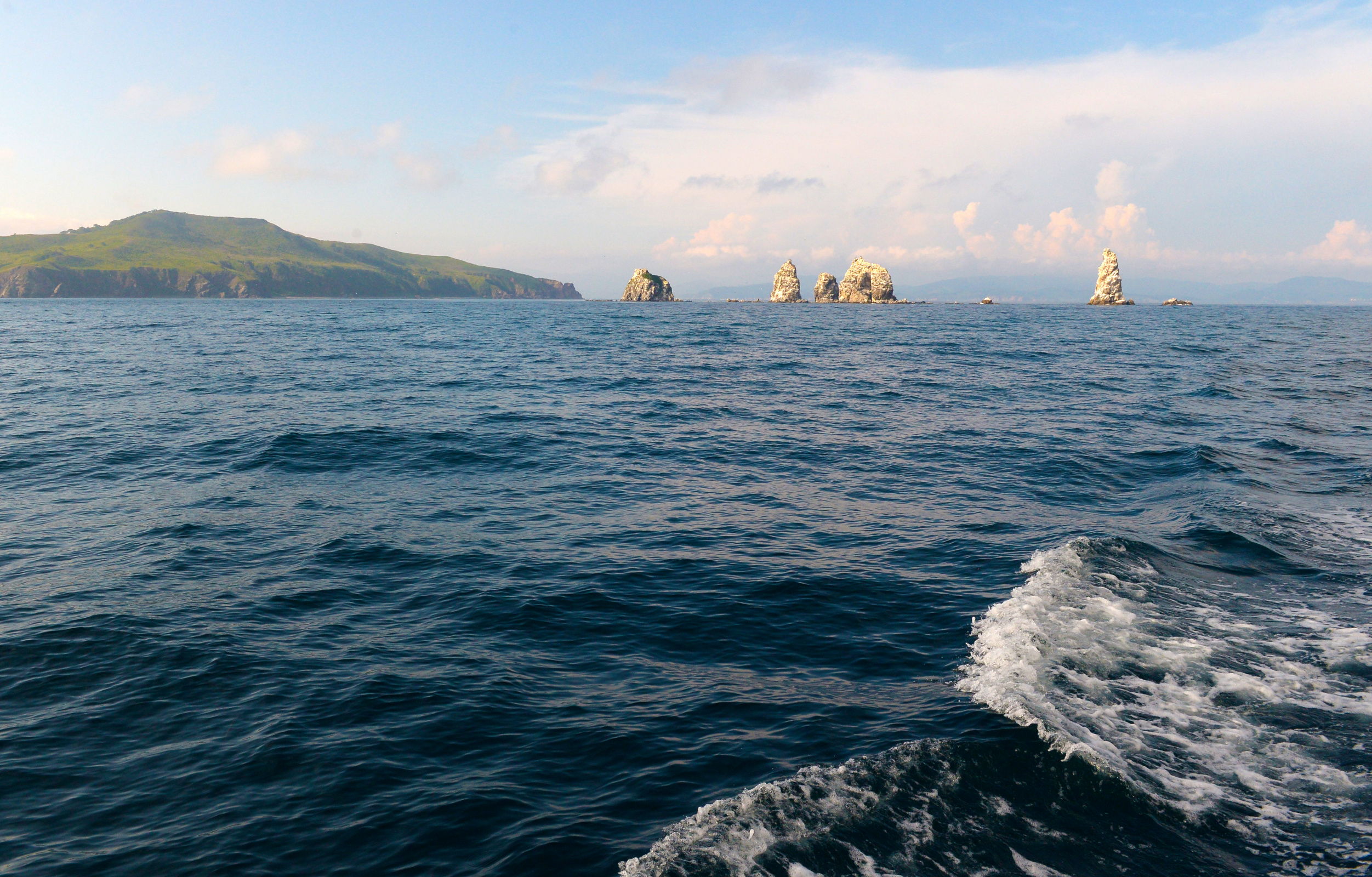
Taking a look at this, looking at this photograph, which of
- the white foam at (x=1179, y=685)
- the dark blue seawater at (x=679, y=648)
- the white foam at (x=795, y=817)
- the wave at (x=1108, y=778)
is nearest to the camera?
the white foam at (x=795, y=817)

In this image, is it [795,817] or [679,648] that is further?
[679,648]

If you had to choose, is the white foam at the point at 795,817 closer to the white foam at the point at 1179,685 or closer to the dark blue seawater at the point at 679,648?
the dark blue seawater at the point at 679,648

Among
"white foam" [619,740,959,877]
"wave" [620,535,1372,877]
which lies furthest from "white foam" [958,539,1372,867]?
"white foam" [619,740,959,877]

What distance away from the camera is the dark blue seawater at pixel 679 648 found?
7.03 meters

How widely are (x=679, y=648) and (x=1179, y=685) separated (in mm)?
7268

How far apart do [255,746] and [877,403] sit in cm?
3097

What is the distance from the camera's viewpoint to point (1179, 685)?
384 inches

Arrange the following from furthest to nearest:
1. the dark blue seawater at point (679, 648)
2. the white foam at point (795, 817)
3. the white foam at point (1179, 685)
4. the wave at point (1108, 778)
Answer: the white foam at point (1179, 685)
the dark blue seawater at point (679, 648)
the wave at point (1108, 778)
the white foam at point (795, 817)

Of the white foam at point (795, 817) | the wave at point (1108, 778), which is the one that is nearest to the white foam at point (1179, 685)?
the wave at point (1108, 778)

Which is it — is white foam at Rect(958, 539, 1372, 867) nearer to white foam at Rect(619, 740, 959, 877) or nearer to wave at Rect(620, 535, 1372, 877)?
wave at Rect(620, 535, 1372, 877)

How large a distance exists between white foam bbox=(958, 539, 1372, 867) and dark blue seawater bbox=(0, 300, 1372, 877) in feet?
0.20

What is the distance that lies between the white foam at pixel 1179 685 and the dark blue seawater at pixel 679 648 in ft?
→ 0.20

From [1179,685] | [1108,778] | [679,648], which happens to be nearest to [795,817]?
[1108,778]

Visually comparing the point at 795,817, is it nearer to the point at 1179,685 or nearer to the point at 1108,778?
the point at 1108,778
